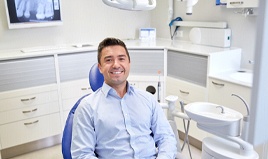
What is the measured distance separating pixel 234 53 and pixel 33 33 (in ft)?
7.34

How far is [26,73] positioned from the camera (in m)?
2.65

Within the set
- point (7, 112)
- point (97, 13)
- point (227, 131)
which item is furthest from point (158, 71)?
point (7, 112)

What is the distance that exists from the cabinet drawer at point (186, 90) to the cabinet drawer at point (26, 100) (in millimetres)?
1269

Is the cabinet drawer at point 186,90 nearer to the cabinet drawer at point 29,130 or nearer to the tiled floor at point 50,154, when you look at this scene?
the tiled floor at point 50,154

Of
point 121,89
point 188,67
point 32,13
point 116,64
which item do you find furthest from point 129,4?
point 32,13

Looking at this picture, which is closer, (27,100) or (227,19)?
(27,100)

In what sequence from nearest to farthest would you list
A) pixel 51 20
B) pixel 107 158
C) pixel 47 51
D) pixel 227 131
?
1. pixel 107 158
2. pixel 227 131
3. pixel 47 51
4. pixel 51 20

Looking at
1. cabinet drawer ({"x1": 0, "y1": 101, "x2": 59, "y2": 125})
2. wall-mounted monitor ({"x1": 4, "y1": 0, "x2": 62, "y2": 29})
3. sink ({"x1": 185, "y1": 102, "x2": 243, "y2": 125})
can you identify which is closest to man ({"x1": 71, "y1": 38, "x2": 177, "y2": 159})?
sink ({"x1": 185, "y1": 102, "x2": 243, "y2": 125})

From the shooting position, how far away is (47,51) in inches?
109

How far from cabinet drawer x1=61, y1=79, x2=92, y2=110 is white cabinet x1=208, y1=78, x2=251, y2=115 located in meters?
1.39

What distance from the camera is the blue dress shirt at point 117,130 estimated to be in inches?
56.1

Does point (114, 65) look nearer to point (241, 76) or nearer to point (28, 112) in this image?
point (241, 76)

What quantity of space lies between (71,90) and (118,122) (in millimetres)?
1577

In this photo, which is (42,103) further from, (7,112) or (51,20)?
(51,20)
